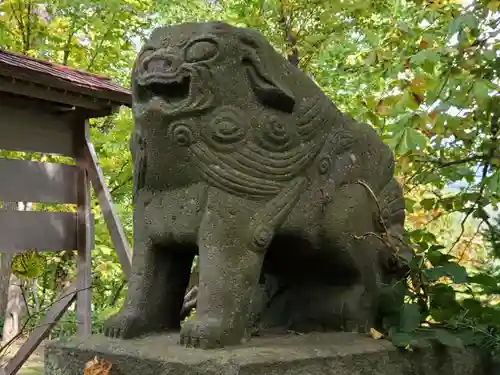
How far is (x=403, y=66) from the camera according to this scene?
2639mm

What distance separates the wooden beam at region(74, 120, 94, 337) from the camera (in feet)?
11.8

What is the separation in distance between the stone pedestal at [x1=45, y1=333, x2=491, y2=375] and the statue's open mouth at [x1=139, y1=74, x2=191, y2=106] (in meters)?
0.62

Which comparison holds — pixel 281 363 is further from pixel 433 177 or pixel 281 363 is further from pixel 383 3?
pixel 383 3

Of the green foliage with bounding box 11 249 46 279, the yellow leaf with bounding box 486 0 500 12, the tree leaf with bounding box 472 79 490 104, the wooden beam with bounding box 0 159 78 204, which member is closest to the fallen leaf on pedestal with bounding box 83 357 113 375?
the green foliage with bounding box 11 249 46 279

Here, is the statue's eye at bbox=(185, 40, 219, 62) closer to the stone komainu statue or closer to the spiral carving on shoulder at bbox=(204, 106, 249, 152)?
the stone komainu statue

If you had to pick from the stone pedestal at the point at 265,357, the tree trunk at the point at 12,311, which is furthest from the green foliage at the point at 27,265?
the tree trunk at the point at 12,311

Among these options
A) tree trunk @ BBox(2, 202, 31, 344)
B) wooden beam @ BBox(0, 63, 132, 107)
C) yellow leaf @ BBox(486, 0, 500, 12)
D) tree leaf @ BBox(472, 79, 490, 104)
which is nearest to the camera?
tree leaf @ BBox(472, 79, 490, 104)

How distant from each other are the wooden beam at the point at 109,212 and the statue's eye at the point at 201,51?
2.14 meters

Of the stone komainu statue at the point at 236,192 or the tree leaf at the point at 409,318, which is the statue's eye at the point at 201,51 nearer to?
the stone komainu statue at the point at 236,192

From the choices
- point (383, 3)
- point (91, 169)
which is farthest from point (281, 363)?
point (383, 3)

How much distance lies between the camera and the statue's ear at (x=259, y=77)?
172 cm

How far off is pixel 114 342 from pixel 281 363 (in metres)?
0.45

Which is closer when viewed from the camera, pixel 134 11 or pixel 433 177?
pixel 433 177

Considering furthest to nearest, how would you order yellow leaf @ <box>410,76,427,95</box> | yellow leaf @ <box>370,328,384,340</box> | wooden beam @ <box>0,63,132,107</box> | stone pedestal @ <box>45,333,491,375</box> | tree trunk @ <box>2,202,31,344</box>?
tree trunk @ <box>2,202,31,344</box> < wooden beam @ <box>0,63,132,107</box> < yellow leaf @ <box>410,76,427,95</box> < yellow leaf @ <box>370,328,384,340</box> < stone pedestal @ <box>45,333,491,375</box>
